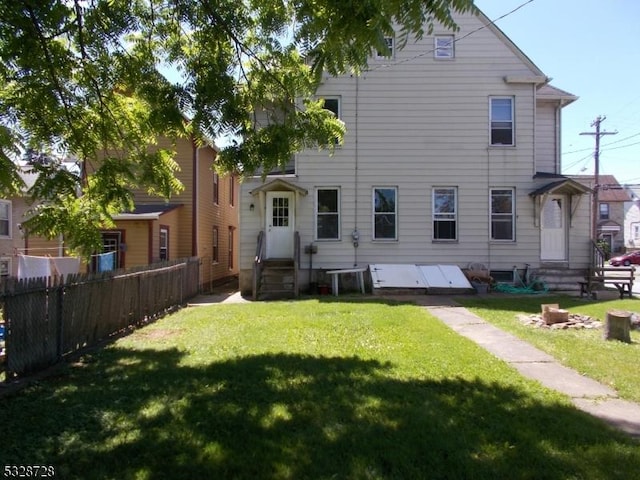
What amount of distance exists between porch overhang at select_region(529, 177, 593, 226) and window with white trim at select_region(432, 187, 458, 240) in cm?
238

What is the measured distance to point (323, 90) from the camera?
15648 mm

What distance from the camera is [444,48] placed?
51.9 feet

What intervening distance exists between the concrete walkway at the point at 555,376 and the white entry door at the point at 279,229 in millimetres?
7087

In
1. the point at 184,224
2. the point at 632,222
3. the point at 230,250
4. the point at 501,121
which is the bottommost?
the point at 230,250

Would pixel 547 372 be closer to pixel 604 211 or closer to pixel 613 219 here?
pixel 604 211

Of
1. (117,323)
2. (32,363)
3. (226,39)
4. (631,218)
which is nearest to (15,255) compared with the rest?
(117,323)

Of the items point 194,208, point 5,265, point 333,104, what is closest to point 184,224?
point 194,208

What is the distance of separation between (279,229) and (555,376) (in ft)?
35.5

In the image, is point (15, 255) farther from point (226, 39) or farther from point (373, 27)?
point (373, 27)

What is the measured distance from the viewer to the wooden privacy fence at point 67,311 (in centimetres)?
581

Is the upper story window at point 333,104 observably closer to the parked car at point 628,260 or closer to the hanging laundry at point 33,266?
the hanging laundry at point 33,266

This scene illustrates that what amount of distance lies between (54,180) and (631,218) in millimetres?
59478

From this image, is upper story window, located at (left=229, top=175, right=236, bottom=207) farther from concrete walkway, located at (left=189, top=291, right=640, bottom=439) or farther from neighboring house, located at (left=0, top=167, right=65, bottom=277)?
concrete walkway, located at (left=189, top=291, right=640, bottom=439)

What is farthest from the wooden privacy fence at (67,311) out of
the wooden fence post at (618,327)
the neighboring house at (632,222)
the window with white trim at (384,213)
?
the neighboring house at (632,222)
